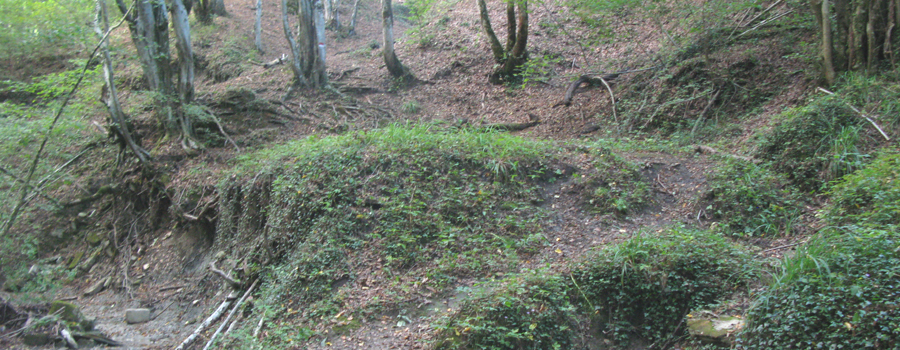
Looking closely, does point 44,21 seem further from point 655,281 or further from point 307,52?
point 655,281

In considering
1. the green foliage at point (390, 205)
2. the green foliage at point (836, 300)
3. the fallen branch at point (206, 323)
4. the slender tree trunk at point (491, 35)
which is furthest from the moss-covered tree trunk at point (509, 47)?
the green foliage at point (836, 300)

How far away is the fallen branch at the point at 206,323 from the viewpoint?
22.1 ft

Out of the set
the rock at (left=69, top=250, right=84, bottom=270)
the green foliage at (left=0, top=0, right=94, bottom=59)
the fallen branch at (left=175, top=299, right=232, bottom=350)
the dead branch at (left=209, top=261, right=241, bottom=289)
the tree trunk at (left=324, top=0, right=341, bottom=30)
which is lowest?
the fallen branch at (left=175, top=299, right=232, bottom=350)

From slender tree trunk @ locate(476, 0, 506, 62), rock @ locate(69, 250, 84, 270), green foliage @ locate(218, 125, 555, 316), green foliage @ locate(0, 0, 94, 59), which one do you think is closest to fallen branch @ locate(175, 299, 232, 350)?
green foliage @ locate(218, 125, 555, 316)

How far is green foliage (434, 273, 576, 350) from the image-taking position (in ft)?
15.5

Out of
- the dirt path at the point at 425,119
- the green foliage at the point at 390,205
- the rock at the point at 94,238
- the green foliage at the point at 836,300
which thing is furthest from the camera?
the rock at the point at 94,238

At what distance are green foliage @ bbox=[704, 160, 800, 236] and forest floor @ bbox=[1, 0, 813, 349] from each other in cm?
25

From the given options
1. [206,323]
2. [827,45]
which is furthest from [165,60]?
[827,45]

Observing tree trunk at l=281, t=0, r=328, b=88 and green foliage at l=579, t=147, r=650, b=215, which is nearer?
green foliage at l=579, t=147, r=650, b=215

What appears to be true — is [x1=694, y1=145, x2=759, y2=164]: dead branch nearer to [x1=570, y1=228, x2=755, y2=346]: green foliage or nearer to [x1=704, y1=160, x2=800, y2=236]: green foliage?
[x1=704, y1=160, x2=800, y2=236]: green foliage

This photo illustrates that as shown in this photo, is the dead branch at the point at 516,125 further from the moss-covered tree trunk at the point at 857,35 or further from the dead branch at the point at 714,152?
the moss-covered tree trunk at the point at 857,35

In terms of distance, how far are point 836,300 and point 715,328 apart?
953 mm

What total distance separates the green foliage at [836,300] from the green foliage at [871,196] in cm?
58

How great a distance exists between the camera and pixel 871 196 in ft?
17.0
